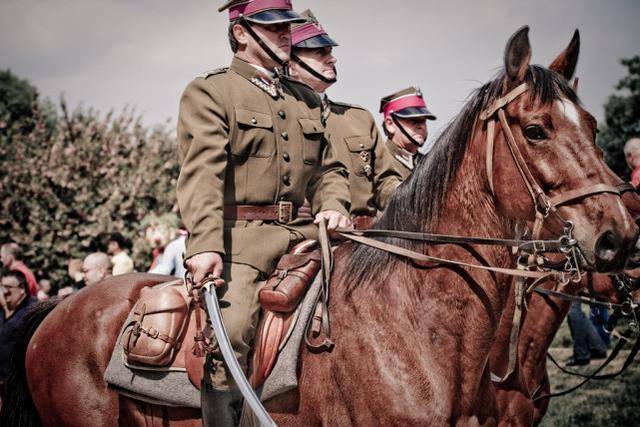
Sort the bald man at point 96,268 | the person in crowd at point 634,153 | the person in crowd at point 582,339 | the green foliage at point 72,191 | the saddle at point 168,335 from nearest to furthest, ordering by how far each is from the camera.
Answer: the saddle at point 168,335
the person in crowd at point 634,153
the bald man at point 96,268
the person in crowd at point 582,339
the green foliage at point 72,191

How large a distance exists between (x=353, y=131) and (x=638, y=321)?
2.86m

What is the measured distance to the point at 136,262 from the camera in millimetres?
14594

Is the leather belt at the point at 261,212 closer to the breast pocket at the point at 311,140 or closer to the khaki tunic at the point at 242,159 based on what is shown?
the khaki tunic at the point at 242,159

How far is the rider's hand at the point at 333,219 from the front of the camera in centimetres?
376

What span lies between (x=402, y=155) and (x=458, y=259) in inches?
143

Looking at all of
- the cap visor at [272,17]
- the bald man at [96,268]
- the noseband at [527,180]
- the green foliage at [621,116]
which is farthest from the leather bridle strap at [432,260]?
the green foliage at [621,116]

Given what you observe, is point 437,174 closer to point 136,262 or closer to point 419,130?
point 419,130

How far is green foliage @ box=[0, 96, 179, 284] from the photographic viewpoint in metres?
13.8

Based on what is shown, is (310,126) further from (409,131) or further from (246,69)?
(409,131)

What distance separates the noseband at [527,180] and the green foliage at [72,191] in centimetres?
1222

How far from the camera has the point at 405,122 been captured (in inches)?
269

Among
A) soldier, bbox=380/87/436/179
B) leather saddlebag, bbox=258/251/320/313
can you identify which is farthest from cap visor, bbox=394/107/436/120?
leather saddlebag, bbox=258/251/320/313

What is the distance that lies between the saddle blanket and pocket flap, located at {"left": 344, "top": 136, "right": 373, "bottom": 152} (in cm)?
Answer: 252

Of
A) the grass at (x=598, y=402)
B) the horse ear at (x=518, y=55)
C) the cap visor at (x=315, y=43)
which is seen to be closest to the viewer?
the horse ear at (x=518, y=55)
